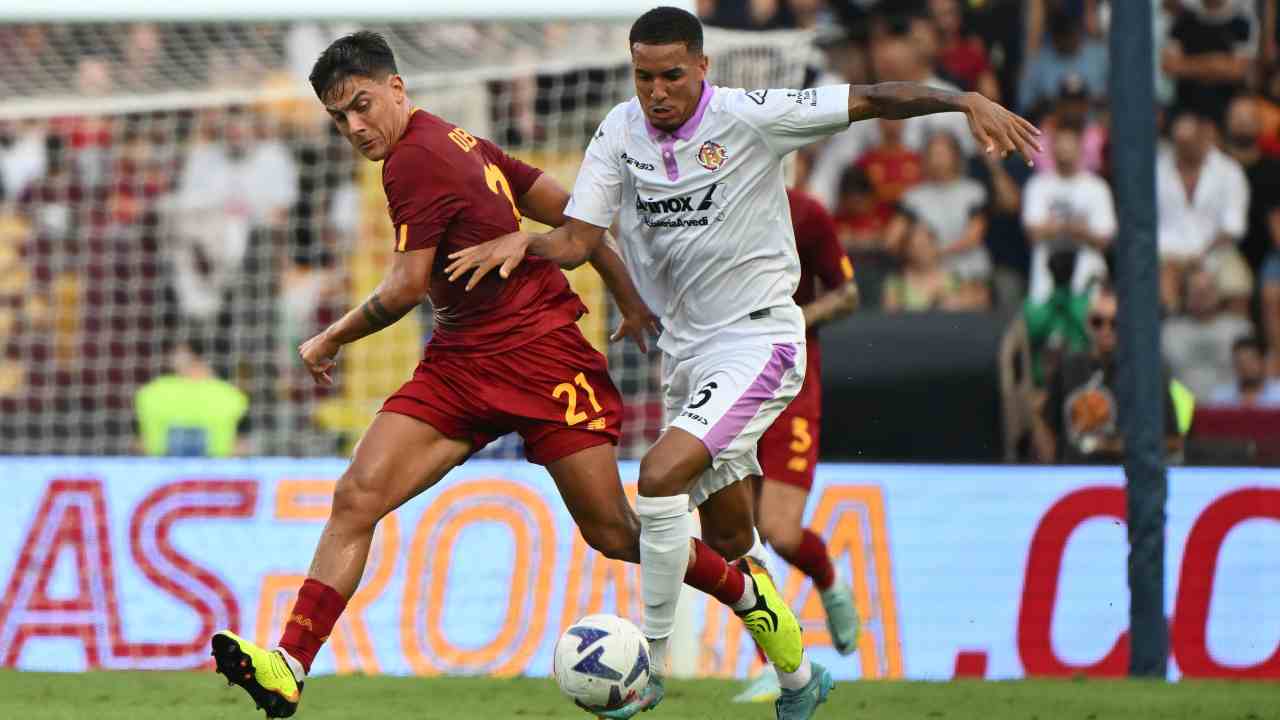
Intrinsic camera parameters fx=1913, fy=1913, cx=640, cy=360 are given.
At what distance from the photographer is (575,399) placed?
6754 mm

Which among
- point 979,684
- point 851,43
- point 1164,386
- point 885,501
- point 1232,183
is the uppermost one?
point 851,43

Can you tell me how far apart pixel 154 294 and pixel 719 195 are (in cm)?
767

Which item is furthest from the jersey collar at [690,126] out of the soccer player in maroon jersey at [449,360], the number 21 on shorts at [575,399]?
the number 21 on shorts at [575,399]

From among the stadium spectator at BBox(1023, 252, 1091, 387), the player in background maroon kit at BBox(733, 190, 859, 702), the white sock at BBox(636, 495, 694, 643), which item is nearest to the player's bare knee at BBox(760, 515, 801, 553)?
the player in background maroon kit at BBox(733, 190, 859, 702)

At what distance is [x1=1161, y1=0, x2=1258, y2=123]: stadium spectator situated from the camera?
14070 millimetres

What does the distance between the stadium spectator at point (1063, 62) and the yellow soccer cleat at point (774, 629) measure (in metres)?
8.26

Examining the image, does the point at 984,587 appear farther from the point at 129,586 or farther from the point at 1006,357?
the point at 129,586

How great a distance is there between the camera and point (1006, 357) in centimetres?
1012

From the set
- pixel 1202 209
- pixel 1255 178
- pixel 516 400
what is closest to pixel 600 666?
pixel 516 400

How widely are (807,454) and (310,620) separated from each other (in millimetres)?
2993

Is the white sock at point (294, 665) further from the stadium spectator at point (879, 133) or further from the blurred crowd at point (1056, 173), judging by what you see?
the stadium spectator at point (879, 133)

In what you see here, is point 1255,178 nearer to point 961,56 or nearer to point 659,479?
point 961,56

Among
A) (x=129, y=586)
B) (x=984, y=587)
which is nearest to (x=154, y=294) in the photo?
(x=129, y=586)

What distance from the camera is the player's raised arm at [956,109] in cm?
613
